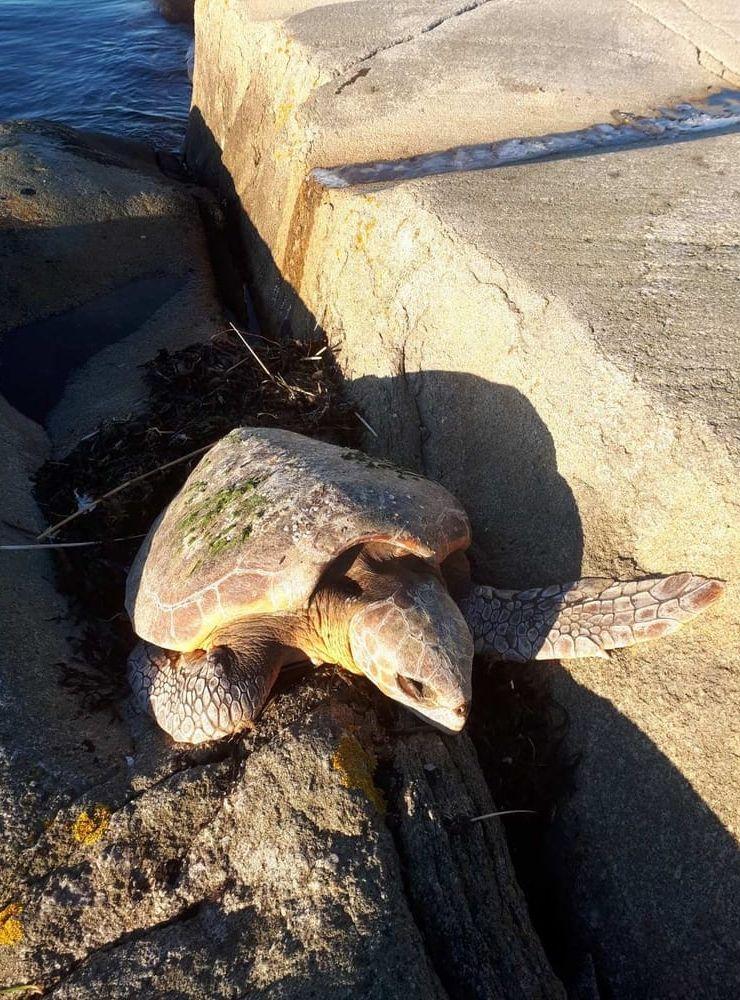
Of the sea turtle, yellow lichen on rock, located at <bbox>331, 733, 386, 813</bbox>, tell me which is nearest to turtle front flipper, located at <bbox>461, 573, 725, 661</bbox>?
the sea turtle

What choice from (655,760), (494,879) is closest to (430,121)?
(655,760)

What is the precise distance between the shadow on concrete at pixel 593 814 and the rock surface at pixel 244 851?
0.35m

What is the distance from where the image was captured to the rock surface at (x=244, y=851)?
1.78m

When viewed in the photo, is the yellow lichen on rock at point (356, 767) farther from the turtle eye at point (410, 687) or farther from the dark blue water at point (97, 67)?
the dark blue water at point (97, 67)

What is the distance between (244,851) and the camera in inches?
79.7

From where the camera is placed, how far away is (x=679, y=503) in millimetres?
2307

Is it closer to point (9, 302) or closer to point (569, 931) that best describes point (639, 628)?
point (569, 931)

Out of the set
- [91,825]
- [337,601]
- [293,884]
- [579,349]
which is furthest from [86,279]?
[293,884]

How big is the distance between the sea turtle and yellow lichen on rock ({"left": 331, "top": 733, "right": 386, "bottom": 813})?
227 mm

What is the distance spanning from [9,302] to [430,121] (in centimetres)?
321

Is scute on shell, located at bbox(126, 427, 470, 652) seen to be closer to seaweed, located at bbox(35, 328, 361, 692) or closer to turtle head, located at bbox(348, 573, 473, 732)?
seaweed, located at bbox(35, 328, 361, 692)

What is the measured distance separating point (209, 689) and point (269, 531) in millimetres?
618

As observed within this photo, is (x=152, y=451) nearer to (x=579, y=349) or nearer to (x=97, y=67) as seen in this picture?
(x=579, y=349)

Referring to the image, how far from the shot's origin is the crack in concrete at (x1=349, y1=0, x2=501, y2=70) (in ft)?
16.4
